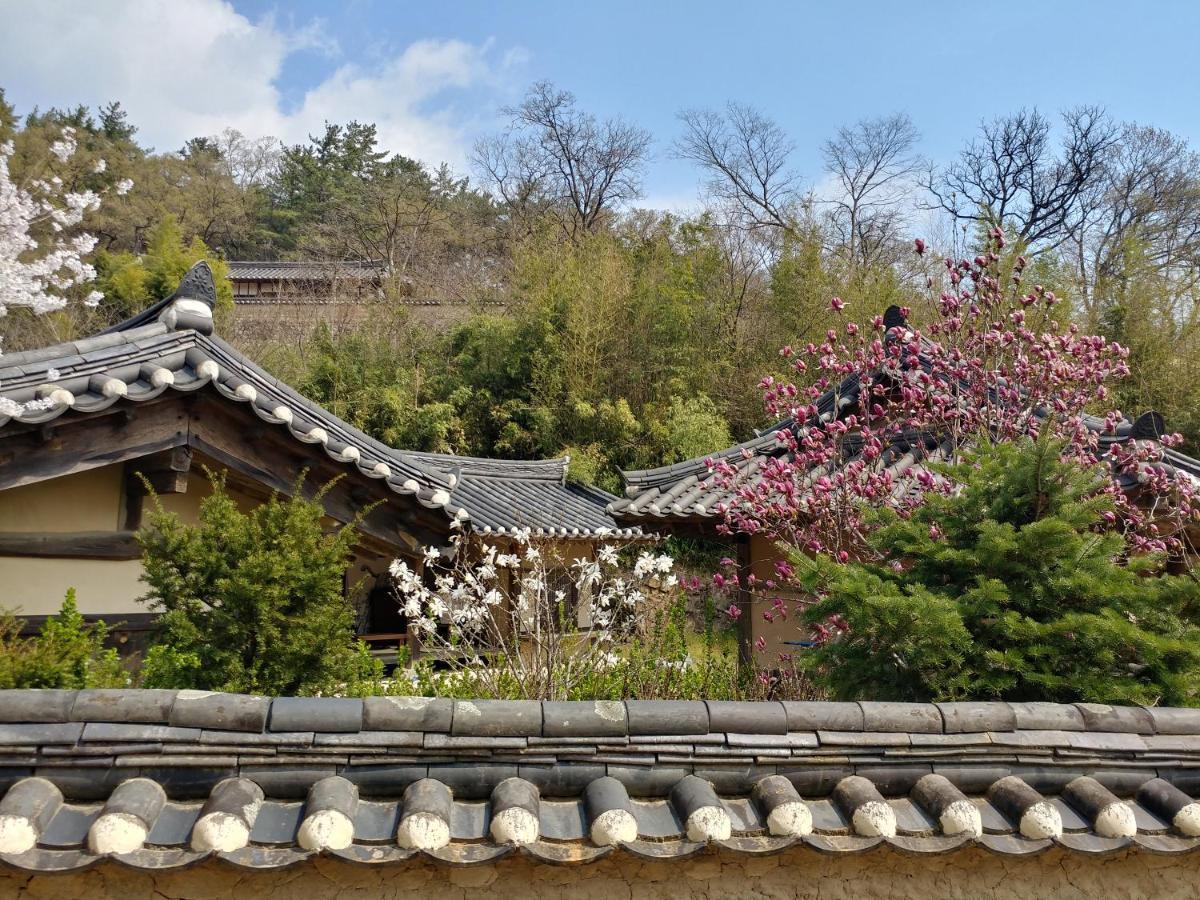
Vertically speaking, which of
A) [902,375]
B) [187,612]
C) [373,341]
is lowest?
[187,612]

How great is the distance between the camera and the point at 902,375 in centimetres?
648

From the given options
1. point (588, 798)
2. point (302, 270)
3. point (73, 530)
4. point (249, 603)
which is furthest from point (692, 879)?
point (302, 270)

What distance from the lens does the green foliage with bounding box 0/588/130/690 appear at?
3.28 metres

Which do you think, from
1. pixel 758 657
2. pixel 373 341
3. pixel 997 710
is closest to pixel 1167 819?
pixel 997 710

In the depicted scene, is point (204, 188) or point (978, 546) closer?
point (978, 546)

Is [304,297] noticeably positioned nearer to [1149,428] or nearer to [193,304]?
[193,304]

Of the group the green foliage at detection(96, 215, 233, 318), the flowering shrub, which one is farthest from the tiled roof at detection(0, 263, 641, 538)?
the green foliage at detection(96, 215, 233, 318)

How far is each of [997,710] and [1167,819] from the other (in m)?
0.55

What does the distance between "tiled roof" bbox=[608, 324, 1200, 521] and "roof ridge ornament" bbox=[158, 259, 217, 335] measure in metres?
3.42

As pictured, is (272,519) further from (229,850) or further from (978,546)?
(978,546)

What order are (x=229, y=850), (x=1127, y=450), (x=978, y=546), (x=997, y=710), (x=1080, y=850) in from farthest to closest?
(x=1127, y=450) → (x=978, y=546) → (x=997, y=710) → (x=1080, y=850) → (x=229, y=850)

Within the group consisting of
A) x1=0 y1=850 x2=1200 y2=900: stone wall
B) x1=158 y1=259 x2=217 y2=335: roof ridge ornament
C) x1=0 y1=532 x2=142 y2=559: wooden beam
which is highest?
x1=158 y1=259 x2=217 y2=335: roof ridge ornament

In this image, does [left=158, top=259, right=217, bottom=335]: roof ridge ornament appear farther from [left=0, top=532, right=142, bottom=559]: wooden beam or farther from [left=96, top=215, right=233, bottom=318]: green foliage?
[left=96, top=215, right=233, bottom=318]: green foliage

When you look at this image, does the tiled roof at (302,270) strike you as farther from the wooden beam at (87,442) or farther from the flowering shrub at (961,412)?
the flowering shrub at (961,412)
